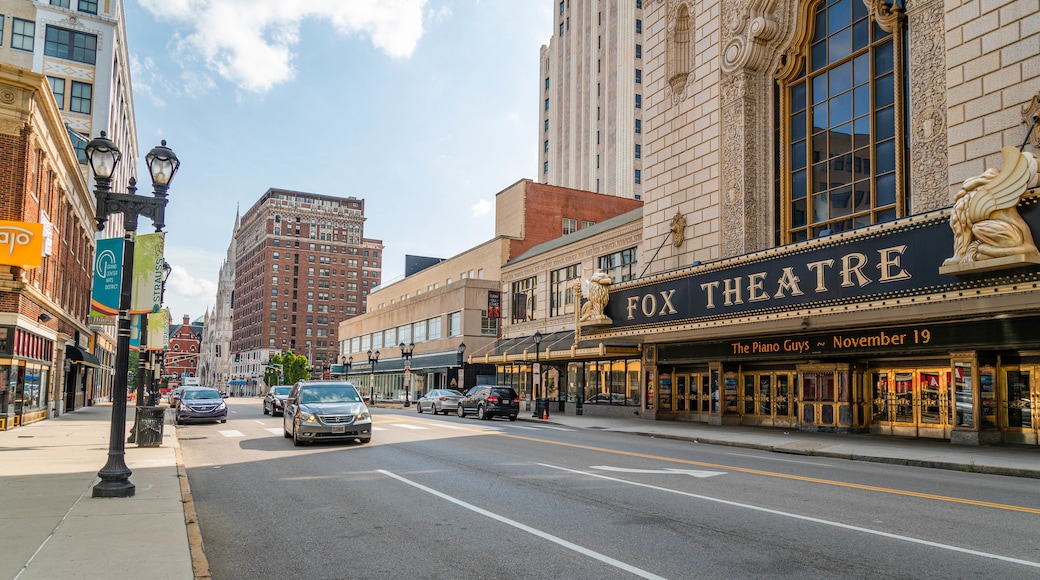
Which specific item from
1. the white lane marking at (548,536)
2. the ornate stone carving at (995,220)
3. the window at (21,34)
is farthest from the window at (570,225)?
the white lane marking at (548,536)

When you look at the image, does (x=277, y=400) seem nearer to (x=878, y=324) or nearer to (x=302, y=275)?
(x=878, y=324)

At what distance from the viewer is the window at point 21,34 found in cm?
4838

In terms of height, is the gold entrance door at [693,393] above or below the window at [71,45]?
below

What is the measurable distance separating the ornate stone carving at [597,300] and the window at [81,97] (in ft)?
129

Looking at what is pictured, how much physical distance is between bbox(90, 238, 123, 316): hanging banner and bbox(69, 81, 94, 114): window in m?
32.9

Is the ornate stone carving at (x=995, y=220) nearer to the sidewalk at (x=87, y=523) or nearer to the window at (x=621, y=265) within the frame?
the sidewalk at (x=87, y=523)

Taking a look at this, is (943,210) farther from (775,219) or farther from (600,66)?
(600,66)

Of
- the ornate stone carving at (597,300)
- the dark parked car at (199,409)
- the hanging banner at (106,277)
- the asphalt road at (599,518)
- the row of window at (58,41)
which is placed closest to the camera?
the asphalt road at (599,518)

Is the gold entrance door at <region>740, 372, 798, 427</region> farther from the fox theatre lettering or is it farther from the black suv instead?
the black suv

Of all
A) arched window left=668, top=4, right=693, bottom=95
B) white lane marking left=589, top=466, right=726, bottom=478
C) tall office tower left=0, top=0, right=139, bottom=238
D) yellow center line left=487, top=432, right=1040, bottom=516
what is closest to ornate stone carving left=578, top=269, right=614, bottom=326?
arched window left=668, top=4, right=693, bottom=95

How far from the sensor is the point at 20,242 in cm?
2186

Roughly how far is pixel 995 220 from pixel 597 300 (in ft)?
58.3

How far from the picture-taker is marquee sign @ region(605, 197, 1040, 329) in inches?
723

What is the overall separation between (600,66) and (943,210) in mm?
70532
